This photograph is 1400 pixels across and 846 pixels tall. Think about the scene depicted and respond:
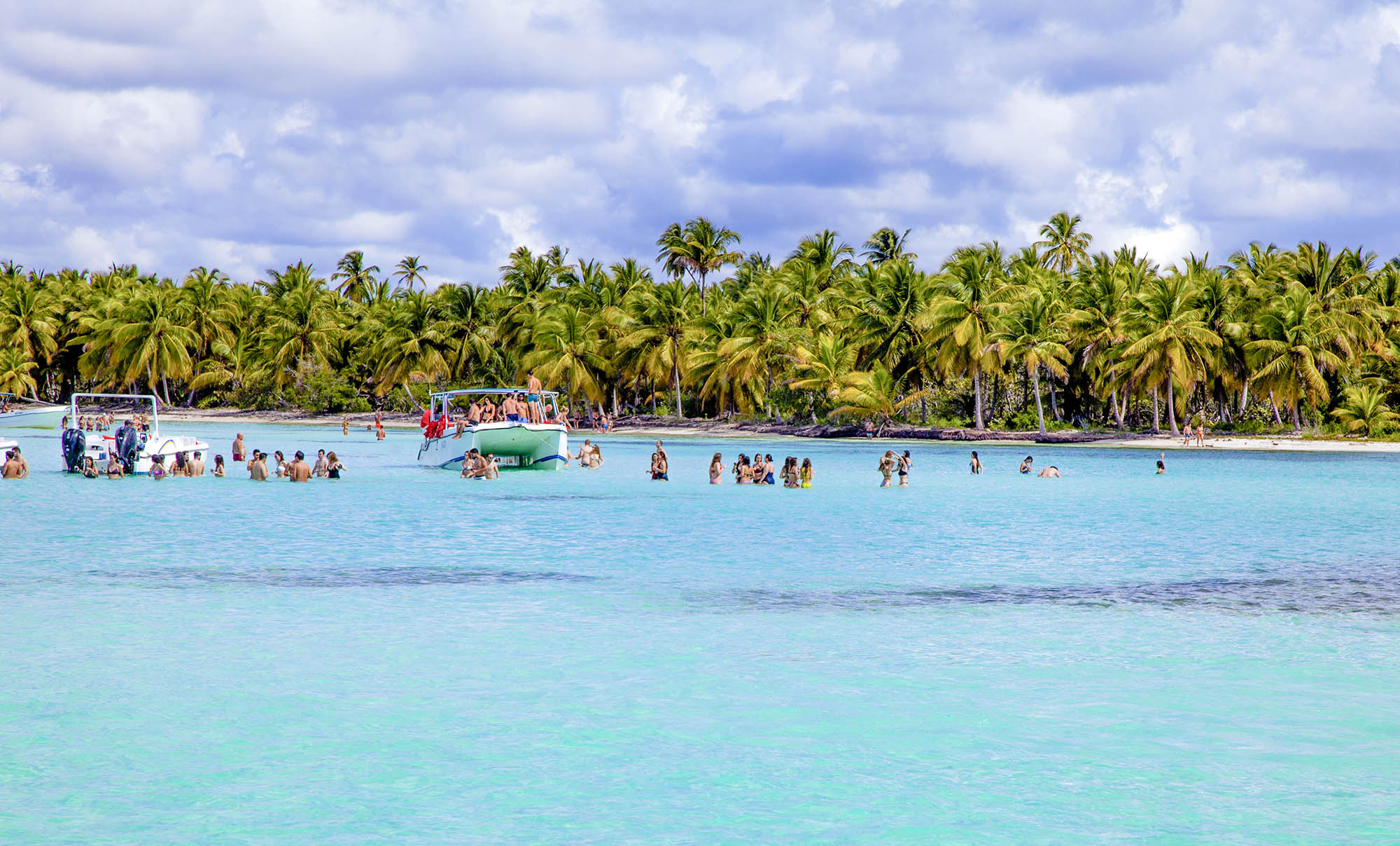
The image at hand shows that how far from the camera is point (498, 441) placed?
3975cm

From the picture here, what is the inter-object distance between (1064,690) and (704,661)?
132 inches

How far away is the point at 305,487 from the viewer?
1351 inches

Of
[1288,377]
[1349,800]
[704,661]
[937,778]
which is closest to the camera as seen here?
[1349,800]

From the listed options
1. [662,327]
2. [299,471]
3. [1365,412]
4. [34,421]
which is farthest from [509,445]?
[34,421]

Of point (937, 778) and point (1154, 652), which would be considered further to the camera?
point (1154, 652)

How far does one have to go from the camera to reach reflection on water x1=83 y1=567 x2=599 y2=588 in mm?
Answer: 16812

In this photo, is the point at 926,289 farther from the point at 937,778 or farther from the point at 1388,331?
the point at 937,778

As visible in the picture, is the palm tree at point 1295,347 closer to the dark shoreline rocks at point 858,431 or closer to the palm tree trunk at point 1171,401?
the palm tree trunk at point 1171,401

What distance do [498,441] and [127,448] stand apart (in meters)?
11.0

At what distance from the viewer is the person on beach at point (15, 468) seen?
35031mm

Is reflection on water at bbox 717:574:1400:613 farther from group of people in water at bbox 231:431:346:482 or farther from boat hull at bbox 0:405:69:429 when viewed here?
boat hull at bbox 0:405:69:429

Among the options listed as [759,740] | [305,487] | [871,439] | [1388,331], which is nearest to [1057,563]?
[759,740]

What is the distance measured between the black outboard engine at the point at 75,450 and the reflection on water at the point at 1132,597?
91.9 ft

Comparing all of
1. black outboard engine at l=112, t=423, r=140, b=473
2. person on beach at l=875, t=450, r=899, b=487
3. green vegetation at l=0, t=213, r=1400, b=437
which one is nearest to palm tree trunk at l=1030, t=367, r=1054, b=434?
green vegetation at l=0, t=213, r=1400, b=437
